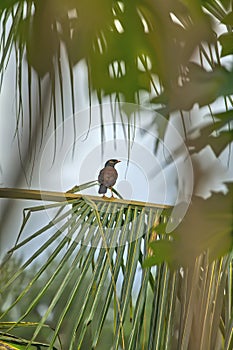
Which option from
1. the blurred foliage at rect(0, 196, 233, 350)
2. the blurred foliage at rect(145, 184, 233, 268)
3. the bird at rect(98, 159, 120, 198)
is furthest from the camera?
the bird at rect(98, 159, 120, 198)

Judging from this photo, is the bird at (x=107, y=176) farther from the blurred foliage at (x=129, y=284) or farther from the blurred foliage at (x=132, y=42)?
the blurred foliage at (x=132, y=42)

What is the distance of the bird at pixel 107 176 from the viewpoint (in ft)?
2.90

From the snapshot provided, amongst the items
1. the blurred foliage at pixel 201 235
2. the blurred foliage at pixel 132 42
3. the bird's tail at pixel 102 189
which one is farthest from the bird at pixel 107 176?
the blurred foliage at pixel 201 235

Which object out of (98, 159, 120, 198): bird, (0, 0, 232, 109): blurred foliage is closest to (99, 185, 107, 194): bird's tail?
(98, 159, 120, 198): bird

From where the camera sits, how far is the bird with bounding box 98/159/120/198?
88cm

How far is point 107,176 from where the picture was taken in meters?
0.89

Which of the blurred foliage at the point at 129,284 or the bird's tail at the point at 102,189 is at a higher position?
the bird's tail at the point at 102,189

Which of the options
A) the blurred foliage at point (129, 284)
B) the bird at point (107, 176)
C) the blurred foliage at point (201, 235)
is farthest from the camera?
the bird at point (107, 176)

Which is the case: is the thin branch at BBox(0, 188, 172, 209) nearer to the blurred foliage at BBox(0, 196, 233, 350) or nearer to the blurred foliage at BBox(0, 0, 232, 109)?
the blurred foliage at BBox(0, 196, 233, 350)

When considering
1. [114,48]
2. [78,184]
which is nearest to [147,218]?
[78,184]

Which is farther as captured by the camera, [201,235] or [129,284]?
[129,284]

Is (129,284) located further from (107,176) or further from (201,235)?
(201,235)

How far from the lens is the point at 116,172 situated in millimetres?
961

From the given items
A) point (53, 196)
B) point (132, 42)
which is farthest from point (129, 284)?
point (132, 42)
